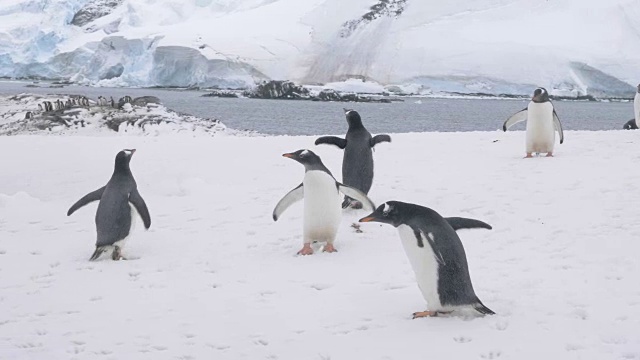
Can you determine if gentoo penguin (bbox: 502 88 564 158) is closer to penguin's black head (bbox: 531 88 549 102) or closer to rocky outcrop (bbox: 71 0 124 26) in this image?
penguin's black head (bbox: 531 88 549 102)

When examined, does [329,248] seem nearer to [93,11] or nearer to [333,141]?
[333,141]

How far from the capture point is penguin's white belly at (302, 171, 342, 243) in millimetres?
5703

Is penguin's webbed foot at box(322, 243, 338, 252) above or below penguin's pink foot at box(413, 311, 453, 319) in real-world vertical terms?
below

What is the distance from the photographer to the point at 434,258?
12.8 feet

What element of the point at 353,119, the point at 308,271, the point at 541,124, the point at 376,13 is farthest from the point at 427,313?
the point at 376,13

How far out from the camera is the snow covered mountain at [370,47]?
209ft

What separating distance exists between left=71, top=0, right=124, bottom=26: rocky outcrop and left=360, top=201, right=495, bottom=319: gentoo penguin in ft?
448

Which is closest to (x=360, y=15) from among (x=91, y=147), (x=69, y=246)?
(x=91, y=147)

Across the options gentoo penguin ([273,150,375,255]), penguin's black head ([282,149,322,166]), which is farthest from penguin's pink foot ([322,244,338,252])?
penguin's black head ([282,149,322,166])

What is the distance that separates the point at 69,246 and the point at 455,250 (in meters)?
3.91

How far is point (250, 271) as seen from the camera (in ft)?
17.2

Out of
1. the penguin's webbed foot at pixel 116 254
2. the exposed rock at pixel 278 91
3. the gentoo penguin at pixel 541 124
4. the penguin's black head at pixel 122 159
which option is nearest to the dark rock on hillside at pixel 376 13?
the exposed rock at pixel 278 91

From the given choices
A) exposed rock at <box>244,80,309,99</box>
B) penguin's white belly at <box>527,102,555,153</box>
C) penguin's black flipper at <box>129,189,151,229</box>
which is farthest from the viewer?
exposed rock at <box>244,80,309,99</box>

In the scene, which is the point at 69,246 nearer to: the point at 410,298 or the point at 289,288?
the point at 289,288
